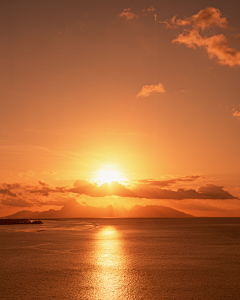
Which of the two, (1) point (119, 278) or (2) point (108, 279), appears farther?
(1) point (119, 278)

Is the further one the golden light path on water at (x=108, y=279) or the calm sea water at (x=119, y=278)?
the calm sea water at (x=119, y=278)

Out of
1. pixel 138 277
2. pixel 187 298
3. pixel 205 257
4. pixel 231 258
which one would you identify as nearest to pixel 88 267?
pixel 138 277

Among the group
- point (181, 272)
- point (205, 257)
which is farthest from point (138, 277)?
point (205, 257)

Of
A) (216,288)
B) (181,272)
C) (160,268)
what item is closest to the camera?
(216,288)

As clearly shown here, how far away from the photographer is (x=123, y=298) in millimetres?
25016

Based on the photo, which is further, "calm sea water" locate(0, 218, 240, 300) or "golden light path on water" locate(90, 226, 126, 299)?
"calm sea water" locate(0, 218, 240, 300)

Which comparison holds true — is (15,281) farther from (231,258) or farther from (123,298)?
(231,258)

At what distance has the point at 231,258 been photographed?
4797cm

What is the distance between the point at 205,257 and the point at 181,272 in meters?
15.3

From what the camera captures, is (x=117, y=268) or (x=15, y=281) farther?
Result: (x=117, y=268)

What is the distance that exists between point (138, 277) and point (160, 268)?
6.41 metres

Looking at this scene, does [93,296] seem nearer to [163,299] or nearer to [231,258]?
[163,299]

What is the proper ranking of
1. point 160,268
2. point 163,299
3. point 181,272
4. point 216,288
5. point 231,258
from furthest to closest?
point 231,258, point 160,268, point 181,272, point 216,288, point 163,299

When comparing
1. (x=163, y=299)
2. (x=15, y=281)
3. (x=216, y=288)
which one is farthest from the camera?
(x=15, y=281)
